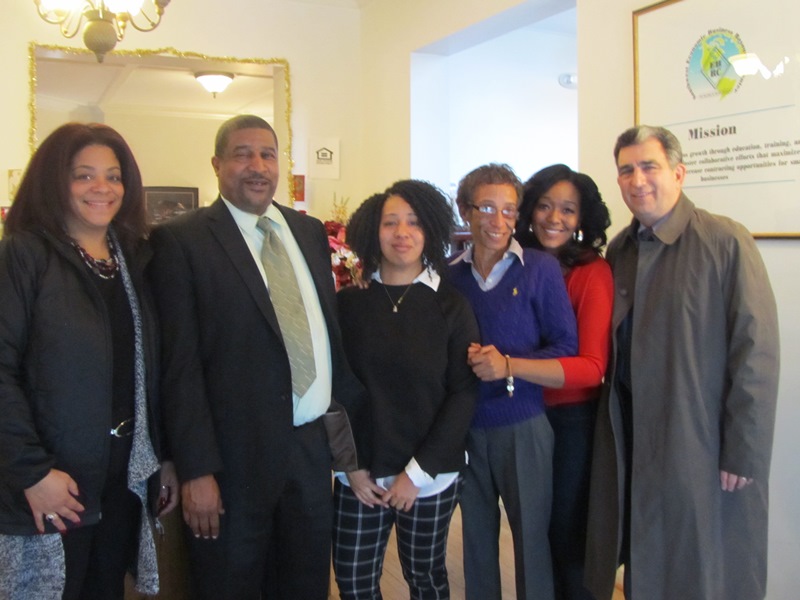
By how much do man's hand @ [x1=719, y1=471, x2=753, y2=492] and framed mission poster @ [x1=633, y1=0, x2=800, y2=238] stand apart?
2.78 feet

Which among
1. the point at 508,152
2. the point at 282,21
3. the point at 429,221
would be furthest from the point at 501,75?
the point at 429,221

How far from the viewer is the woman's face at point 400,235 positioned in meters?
1.77

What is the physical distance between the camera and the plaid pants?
1.80 metres

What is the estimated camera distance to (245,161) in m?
1.76

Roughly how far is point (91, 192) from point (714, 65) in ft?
6.38

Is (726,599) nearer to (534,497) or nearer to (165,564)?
(534,497)

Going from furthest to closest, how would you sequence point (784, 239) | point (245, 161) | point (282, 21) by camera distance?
point (282, 21), point (784, 239), point (245, 161)

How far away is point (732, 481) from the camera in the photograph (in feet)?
5.56

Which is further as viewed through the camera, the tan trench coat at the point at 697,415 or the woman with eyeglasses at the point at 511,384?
the woman with eyeglasses at the point at 511,384

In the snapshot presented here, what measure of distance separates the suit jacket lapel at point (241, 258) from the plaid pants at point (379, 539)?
528mm

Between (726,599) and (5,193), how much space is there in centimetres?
369

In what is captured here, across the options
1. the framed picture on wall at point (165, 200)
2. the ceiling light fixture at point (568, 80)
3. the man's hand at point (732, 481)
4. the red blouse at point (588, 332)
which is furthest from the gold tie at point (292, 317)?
the framed picture on wall at point (165, 200)

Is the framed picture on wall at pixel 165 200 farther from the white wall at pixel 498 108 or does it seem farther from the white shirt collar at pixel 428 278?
the white shirt collar at pixel 428 278

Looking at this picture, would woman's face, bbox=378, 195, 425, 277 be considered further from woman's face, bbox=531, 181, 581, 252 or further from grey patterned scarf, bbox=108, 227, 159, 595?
grey patterned scarf, bbox=108, 227, 159, 595
